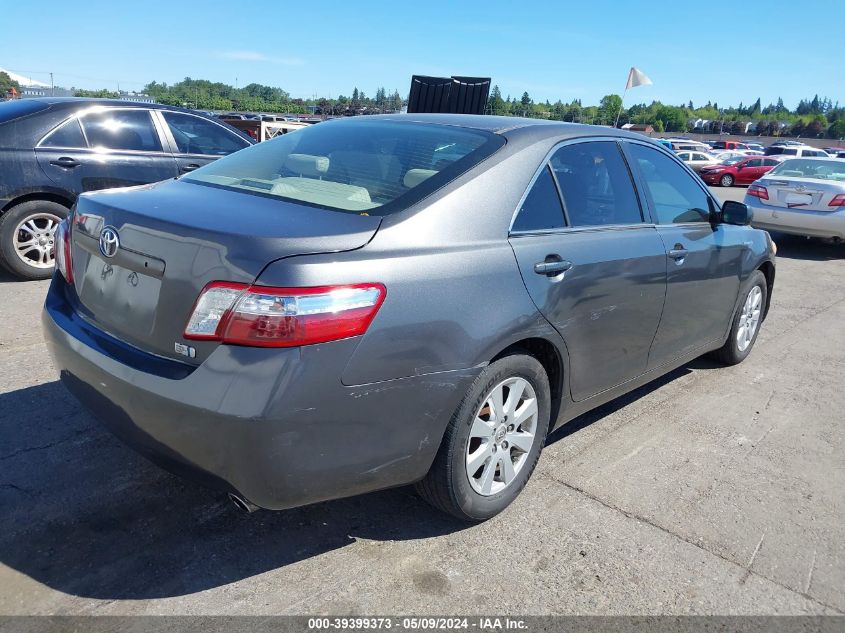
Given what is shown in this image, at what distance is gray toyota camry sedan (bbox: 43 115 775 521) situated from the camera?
7.16ft

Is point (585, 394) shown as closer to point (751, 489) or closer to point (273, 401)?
point (751, 489)

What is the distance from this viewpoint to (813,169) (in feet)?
37.3

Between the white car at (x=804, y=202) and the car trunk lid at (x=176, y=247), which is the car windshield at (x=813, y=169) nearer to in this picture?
the white car at (x=804, y=202)

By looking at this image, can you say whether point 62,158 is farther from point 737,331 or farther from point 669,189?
point 737,331

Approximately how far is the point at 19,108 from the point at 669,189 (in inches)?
222

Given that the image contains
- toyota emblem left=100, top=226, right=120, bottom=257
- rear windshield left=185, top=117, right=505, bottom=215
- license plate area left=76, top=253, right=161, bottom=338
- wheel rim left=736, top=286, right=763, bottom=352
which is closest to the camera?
license plate area left=76, top=253, right=161, bottom=338

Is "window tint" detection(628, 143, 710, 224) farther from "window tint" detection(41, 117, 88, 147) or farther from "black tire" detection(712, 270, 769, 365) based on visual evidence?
"window tint" detection(41, 117, 88, 147)

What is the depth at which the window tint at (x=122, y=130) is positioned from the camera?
6504 millimetres

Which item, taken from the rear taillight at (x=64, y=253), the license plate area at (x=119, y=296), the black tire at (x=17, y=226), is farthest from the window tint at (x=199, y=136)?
the license plate area at (x=119, y=296)

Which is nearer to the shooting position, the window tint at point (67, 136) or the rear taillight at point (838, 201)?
the window tint at point (67, 136)

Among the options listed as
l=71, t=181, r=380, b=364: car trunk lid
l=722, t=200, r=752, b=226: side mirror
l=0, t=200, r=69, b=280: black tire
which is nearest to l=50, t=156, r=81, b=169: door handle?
l=0, t=200, r=69, b=280: black tire

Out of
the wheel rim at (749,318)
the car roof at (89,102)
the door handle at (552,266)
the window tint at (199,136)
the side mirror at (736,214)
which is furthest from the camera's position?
the window tint at (199,136)

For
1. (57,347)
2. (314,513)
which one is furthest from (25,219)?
(314,513)

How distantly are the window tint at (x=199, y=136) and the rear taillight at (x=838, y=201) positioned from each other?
8365 mm
